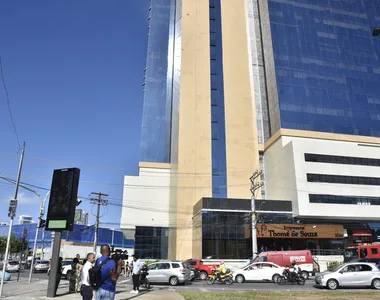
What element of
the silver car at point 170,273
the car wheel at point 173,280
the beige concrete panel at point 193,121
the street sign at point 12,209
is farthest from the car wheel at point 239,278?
the beige concrete panel at point 193,121

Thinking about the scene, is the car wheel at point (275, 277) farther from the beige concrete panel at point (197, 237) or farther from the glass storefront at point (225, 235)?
the beige concrete panel at point (197, 237)

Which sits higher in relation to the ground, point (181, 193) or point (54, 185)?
point (181, 193)

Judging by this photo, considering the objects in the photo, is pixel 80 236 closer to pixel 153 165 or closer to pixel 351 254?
pixel 153 165

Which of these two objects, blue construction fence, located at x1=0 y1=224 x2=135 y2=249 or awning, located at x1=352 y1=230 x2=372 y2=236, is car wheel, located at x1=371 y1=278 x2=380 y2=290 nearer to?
awning, located at x1=352 y1=230 x2=372 y2=236

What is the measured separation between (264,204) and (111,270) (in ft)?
133

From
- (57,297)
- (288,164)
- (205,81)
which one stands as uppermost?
(205,81)

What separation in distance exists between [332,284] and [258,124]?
41.5 meters

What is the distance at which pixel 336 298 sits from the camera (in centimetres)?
1365

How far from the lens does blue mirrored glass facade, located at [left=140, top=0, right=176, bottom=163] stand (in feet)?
215

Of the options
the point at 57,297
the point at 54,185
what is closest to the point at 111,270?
the point at 57,297

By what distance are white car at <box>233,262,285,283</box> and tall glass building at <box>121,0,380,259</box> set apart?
18.0 metres

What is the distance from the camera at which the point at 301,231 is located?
4178 centimetres

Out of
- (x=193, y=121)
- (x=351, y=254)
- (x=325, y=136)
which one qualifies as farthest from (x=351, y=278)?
(x=193, y=121)

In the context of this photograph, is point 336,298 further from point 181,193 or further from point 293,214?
point 181,193
